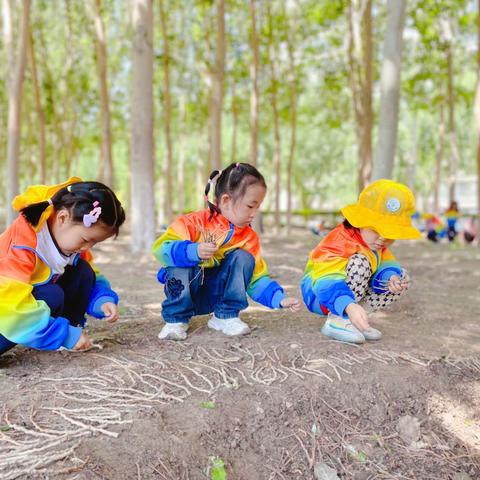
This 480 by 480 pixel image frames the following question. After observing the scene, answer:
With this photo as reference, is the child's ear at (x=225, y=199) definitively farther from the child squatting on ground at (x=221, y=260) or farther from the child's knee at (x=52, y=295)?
the child's knee at (x=52, y=295)

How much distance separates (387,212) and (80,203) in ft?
5.06

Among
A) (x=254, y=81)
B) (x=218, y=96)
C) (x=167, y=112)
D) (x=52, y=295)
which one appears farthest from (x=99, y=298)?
(x=167, y=112)

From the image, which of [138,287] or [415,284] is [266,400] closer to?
[138,287]

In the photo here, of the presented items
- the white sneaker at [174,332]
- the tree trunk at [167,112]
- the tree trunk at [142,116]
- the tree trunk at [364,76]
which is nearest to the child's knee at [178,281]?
the white sneaker at [174,332]

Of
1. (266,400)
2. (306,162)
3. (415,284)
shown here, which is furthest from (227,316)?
(306,162)

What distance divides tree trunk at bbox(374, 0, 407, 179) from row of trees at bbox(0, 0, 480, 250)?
0.01 metres

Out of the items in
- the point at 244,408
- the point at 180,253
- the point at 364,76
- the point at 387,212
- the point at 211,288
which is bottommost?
the point at 244,408

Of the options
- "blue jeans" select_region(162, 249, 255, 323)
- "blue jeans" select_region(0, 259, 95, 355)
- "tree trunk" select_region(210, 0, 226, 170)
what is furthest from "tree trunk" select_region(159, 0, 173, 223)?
"blue jeans" select_region(0, 259, 95, 355)

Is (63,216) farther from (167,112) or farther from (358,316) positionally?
(167,112)

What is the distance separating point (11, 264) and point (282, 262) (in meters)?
4.74

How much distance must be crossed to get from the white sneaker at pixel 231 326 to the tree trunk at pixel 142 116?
431 cm

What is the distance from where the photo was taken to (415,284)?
17.6 feet

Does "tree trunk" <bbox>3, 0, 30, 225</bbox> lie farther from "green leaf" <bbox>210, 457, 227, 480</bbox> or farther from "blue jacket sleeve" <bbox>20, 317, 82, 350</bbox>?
"green leaf" <bbox>210, 457, 227, 480</bbox>

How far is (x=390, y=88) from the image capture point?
5445 mm
